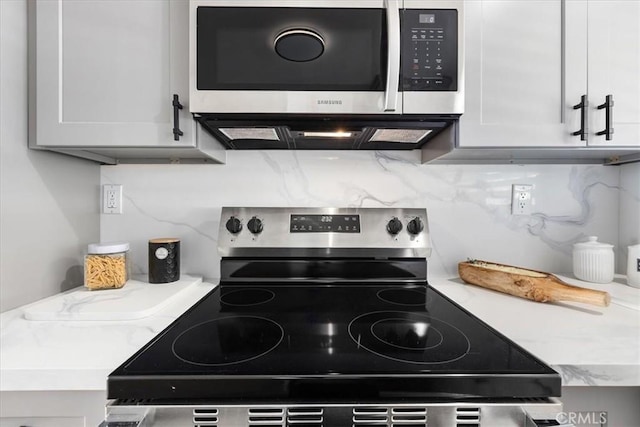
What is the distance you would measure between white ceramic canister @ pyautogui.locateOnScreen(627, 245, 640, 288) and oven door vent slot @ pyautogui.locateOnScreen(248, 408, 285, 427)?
136cm

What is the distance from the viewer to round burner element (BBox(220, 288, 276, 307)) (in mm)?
945

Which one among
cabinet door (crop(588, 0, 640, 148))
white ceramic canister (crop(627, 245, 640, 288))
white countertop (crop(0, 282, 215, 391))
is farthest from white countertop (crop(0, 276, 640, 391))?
cabinet door (crop(588, 0, 640, 148))

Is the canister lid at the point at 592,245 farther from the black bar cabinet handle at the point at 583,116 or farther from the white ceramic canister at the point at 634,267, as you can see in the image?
the black bar cabinet handle at the point at 583,116

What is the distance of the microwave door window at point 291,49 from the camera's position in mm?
862

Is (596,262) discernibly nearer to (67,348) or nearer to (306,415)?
(306,415)

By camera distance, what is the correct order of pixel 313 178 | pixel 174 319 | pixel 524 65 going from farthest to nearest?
pixel 313 178
pixel 524 65
pixel 174 319

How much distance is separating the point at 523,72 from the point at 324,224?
2.63 ft

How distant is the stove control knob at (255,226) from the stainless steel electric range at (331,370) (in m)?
0.27

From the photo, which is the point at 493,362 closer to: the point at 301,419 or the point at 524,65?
the point at 301,419

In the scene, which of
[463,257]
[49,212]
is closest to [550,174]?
[463,257]

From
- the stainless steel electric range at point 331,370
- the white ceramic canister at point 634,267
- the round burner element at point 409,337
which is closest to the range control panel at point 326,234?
the stainless steel electric range at point 331,370

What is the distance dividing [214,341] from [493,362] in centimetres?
58

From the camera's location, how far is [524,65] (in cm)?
92

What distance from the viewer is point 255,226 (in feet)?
3.71
